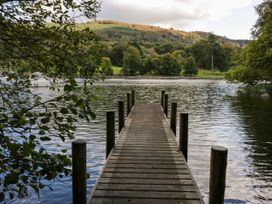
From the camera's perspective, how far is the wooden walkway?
6832 millimetres

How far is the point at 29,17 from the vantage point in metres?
4.40

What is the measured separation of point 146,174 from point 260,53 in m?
41.7

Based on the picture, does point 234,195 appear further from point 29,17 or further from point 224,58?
point 224,58

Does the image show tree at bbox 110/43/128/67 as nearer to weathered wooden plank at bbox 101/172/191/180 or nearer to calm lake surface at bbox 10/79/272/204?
calm lake surface at bbox 10/79/272/204

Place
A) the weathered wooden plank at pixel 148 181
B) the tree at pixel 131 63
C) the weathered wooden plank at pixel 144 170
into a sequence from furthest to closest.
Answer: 1. the tree at pixel 131 63
2. the weathered wooden plank at pixel 144 170
3. the weathered wooden plank at pixel 148 181

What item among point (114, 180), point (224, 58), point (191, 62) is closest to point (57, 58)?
point (114, 180)

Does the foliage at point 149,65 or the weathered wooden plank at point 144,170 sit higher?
the foliage at point 149,65

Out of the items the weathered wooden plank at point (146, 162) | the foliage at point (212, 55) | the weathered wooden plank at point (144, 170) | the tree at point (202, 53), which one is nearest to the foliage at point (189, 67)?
the foliage at point (212, 55)

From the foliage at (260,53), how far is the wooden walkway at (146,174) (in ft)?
117

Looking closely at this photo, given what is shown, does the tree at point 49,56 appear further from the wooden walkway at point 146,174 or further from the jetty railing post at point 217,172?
the wooden walkway at point 146,174

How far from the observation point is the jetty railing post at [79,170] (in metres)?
5.66

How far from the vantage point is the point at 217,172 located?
563 centimetres

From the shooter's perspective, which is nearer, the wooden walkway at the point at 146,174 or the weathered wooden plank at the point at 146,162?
the wooden walkway at the point at 146,174

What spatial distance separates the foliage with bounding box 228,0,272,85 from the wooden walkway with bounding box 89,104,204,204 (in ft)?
117
